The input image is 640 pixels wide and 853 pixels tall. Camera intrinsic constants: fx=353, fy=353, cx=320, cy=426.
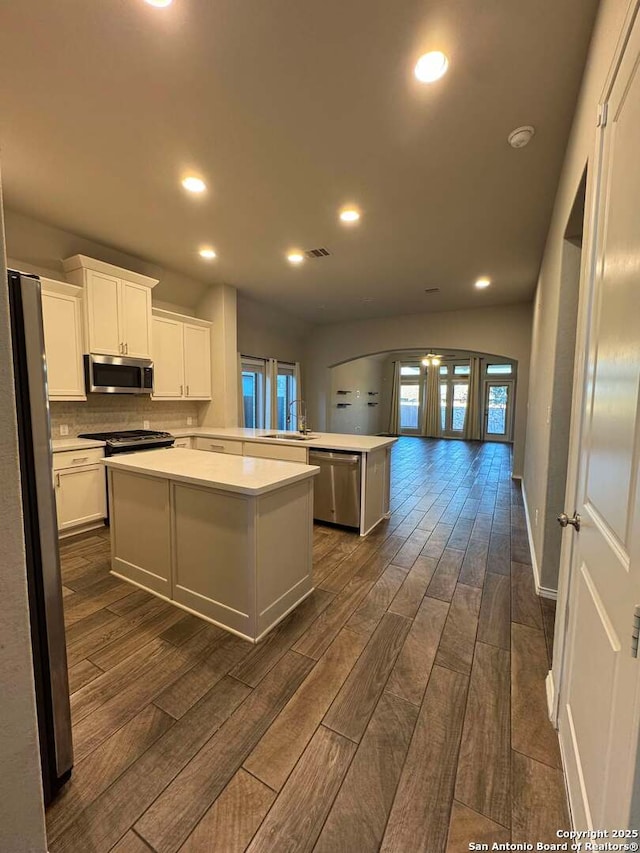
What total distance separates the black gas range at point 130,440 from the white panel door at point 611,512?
394 cm

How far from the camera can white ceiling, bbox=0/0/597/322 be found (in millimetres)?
1570

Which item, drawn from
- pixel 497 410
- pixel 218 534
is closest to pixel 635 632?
pixel 218 534

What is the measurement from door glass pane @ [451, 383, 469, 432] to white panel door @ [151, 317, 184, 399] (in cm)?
936

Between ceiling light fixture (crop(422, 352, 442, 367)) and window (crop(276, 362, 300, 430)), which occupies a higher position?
ceiling light fixture (crop(422, 352, 442, 367))

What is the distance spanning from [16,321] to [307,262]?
12.9 feet

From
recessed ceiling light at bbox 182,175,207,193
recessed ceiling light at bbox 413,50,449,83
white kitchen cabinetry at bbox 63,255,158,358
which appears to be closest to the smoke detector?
recessed ceiling light at bbox 413,50,449,83

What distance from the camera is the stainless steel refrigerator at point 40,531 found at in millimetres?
1103

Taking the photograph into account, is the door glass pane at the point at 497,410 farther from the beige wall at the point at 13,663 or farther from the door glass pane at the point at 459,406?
the beige wall at the point at 13,663

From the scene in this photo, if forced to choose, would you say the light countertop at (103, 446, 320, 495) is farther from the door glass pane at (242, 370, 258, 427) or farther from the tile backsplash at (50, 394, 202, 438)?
the door glass pane at (242, 370, 258, 427)

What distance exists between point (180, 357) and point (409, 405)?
9.32m

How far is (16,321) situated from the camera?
1080 mm

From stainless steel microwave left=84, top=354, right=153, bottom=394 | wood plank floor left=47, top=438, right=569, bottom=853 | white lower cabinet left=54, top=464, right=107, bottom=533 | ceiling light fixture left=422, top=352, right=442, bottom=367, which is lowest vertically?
wood plank floor left=47, top=438, right=569, bottom=853

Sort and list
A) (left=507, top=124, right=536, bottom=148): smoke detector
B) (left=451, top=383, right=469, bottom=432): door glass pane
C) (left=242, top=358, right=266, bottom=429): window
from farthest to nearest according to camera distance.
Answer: (left=451, top=383, right=469, bottom=432): door glass pane, (left=242, top=358, right=266, bottom=429): window, (left=507, top=124, right=536, bottom=148): smoke detector

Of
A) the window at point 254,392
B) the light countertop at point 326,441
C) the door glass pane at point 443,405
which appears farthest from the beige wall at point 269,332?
the door glass pane at point 443,405
